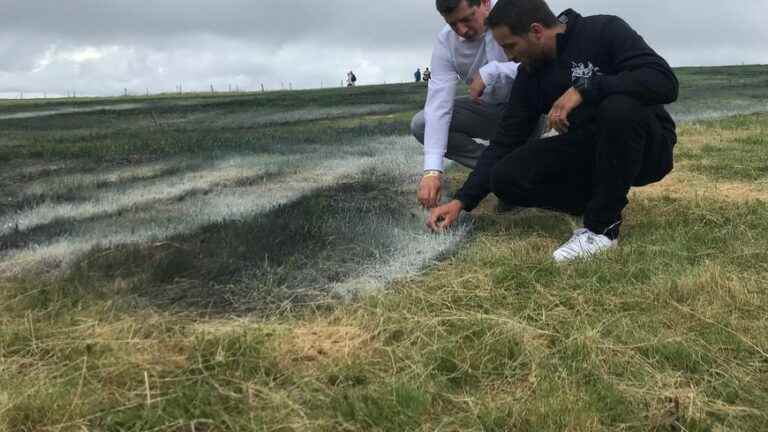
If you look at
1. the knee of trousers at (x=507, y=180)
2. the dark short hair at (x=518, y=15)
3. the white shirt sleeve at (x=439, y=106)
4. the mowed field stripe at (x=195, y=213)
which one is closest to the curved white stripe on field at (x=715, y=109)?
the mowed field stripe at (x=195, y=213)

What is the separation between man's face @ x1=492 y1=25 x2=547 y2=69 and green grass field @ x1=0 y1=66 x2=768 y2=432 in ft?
2.73

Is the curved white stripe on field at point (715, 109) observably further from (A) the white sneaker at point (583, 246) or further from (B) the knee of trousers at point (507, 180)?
(A) the white sneaker at point (583, 246)

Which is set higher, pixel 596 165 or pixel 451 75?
pixel 451 75

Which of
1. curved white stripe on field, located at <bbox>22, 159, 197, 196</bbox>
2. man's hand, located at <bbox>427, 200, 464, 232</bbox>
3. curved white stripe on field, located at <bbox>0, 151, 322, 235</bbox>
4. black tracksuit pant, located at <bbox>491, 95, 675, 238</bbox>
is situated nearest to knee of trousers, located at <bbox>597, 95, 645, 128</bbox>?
black tracksuit pant, located at <bbox>491, 95, 675, 238</bbox>

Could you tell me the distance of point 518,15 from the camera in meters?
2.78

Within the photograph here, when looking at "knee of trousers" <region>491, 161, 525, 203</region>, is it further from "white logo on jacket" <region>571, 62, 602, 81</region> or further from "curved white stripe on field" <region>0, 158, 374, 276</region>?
"curved white stripe on field" <region>0, 158, 374, 276</region>

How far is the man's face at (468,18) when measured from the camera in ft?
11.2

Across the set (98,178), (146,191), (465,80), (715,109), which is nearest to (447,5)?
(465,80)

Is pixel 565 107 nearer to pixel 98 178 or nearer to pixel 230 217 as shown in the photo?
pixel 230 217

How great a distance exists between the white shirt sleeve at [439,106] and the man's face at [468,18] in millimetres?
255

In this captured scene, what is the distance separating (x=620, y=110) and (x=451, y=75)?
126 cm

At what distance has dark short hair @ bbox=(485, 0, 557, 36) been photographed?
2771mm

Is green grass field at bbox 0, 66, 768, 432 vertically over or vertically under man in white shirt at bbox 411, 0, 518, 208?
under

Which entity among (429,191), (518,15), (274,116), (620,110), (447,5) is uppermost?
(447,5)
